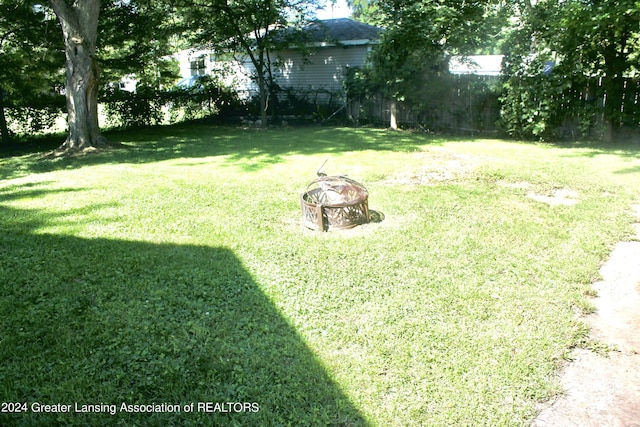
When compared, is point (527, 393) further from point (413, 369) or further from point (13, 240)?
point (13, 240)

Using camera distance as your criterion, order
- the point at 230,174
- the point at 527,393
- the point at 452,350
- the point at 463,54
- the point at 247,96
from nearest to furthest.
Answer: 1. the point at 527,393
2. the point at 452,350
3. the point at 230,174
4. the point at 463,54
5. the point at 247,96

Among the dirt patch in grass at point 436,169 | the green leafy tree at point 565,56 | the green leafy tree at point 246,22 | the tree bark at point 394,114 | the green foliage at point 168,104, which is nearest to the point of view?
the dirt patch in grass at point 436,169

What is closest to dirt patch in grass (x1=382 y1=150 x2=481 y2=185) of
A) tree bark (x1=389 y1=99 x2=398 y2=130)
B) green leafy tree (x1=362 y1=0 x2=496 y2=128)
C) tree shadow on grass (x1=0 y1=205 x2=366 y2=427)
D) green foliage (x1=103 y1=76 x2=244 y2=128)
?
tree shadow on grass (x1=0 y1=205 x2=366 y2=427)

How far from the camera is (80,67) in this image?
963cm

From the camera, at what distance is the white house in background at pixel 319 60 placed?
53.1ft

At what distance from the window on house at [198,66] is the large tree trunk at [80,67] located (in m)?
6.72

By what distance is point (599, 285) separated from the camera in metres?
3.62

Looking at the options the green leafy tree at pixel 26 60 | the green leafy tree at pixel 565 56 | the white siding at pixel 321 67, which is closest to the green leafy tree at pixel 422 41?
the green leafy tree at pixel 565 56

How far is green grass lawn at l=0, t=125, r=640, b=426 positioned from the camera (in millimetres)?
2344

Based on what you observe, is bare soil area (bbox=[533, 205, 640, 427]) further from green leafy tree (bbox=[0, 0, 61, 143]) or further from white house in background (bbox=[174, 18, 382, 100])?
white house in background (bbox=[174, 18, 382, 100])

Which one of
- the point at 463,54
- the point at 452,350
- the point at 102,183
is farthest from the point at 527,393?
the point at 463,54

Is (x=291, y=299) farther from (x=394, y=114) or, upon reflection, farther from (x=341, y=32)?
(x=341, y=32)

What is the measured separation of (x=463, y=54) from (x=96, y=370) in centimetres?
1223

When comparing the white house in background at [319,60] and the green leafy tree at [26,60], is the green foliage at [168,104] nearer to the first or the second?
the white house in background at [319,60]
